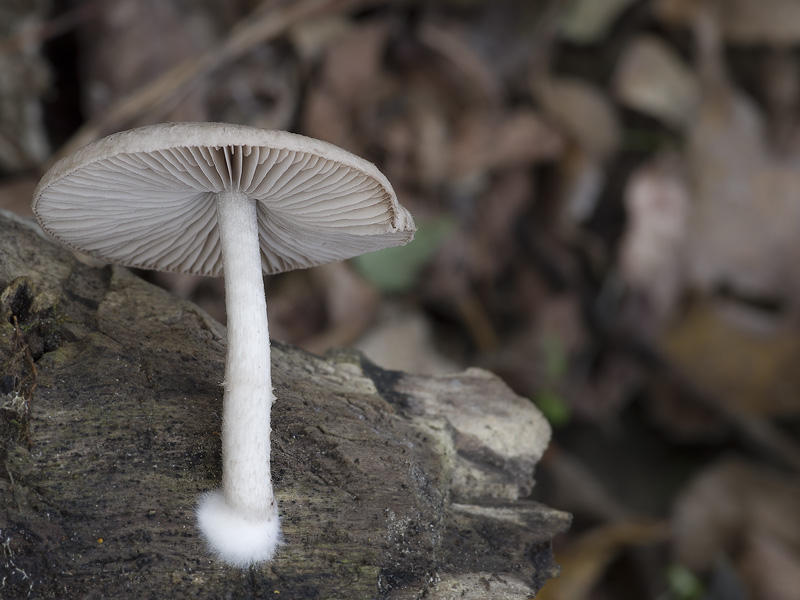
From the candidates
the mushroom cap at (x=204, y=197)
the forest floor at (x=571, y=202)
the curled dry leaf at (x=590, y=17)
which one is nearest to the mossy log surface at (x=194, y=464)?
the mushroom cap at (x=204, y=197)

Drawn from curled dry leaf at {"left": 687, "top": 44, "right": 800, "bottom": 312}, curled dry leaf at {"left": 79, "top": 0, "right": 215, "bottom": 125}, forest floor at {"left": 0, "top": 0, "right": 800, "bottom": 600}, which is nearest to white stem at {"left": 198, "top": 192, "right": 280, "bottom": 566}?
forest floor at {"left": 0, "top": 0, "right": 800, "bottom": 600}

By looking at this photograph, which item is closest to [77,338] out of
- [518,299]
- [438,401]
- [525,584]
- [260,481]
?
[260,481]

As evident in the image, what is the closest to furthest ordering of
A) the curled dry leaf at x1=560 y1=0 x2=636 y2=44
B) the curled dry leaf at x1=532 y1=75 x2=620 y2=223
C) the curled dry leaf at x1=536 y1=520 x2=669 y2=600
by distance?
the curled dry leaf at x1=536 y1=520 x2=669 y2=600 < the curled dry leaf at x1=532 y1=75 x2=620 y2=223 < the curled dry leaf at x1=560 y1=0 x2=636 y2=44

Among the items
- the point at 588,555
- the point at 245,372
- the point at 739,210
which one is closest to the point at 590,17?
the point at 739,210

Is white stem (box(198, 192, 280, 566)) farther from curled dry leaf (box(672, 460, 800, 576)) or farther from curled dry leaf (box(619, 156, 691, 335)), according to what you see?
curled dry leaf (box(619, 156, 691, 335))

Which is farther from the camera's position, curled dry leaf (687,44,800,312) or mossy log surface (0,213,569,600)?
curled dry leaf (687,44,800,312)

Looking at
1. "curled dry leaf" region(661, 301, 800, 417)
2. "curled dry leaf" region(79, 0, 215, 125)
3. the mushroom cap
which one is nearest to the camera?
the mushroom cap
